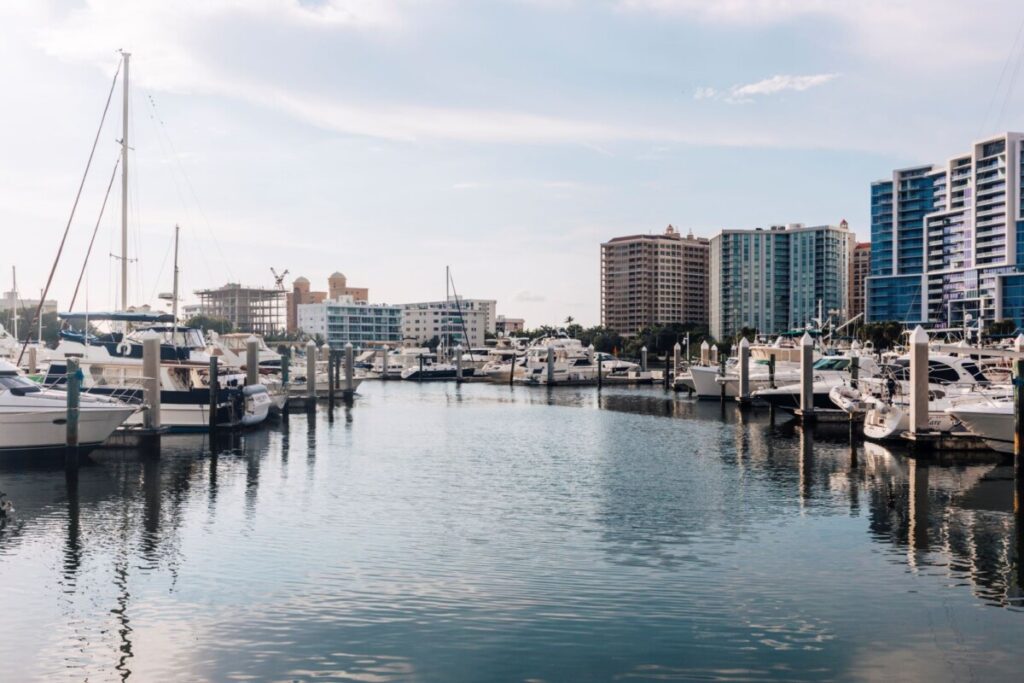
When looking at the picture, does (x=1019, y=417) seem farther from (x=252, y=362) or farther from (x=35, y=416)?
(x=252, y=362)

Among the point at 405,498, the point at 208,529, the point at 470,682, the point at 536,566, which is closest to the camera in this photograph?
the point at 470,682

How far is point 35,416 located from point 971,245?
179764 millimetres

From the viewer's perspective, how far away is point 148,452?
120ft

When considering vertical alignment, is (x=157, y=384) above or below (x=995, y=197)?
below

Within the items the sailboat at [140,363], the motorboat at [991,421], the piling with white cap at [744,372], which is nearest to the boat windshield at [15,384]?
the sailboat at [140,363]

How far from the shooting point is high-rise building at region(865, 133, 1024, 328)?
16638 cm

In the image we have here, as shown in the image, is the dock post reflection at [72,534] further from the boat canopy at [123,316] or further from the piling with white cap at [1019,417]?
the piling with white cap at [1019,417]

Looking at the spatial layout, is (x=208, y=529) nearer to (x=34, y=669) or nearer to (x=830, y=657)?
(x=34, y=669)

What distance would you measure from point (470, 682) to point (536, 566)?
245 inches

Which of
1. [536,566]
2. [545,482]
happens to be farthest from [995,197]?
[536,566]

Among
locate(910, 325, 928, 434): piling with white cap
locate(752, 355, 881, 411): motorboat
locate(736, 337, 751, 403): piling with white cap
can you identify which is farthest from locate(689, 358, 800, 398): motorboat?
locate(910, 325, 928, 434): piling with white cap

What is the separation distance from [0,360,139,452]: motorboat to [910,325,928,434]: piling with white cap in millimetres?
29675

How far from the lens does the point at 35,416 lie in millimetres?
32656

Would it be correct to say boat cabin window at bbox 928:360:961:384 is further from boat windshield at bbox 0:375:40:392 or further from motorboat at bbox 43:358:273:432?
boat windshield at bbox 0:375:40:392
